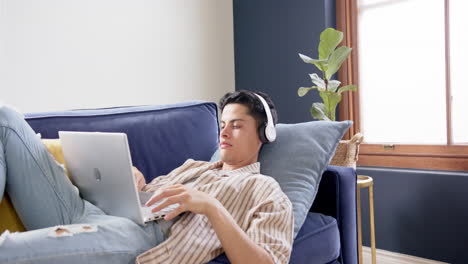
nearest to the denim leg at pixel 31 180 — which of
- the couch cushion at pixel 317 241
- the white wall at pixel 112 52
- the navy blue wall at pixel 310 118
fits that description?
the couch cushion at pixel 317 241

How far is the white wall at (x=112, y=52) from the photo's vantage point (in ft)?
7.20

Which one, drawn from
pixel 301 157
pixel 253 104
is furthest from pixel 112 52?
pixel 301 157

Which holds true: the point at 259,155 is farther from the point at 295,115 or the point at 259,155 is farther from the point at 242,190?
the point at 295,115

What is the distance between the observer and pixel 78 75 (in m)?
2.42

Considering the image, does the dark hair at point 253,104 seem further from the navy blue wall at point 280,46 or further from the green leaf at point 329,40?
the navy blue wall at point 280,46

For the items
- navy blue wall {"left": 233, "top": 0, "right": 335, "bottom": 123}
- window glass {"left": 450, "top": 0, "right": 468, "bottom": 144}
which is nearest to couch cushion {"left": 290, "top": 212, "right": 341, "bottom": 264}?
window glass {"left": 450, "top": 0, "right": 468, "bottom": 144}

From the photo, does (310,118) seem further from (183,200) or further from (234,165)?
(183,200)

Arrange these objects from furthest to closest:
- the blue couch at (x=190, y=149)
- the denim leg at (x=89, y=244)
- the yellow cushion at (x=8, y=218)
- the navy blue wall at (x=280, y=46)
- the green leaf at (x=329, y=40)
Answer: the navy blue wall at (x=280, y=46)
the green leaf at (x=329, y=40)
the blue couch at (x=190, y=149)
the yellow cushion at (x=8, y=218)
the denim leg at (x=89, y=244)

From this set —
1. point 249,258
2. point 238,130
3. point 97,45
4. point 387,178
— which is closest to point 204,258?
point 249,258

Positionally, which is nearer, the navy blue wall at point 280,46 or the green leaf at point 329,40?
the green leaf at point 329,40

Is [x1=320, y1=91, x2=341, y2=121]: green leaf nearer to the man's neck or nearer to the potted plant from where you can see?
the potted plant

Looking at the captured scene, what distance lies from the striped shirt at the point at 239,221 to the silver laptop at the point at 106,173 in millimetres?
77

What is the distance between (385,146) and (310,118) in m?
0.50

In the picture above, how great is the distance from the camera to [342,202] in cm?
148
